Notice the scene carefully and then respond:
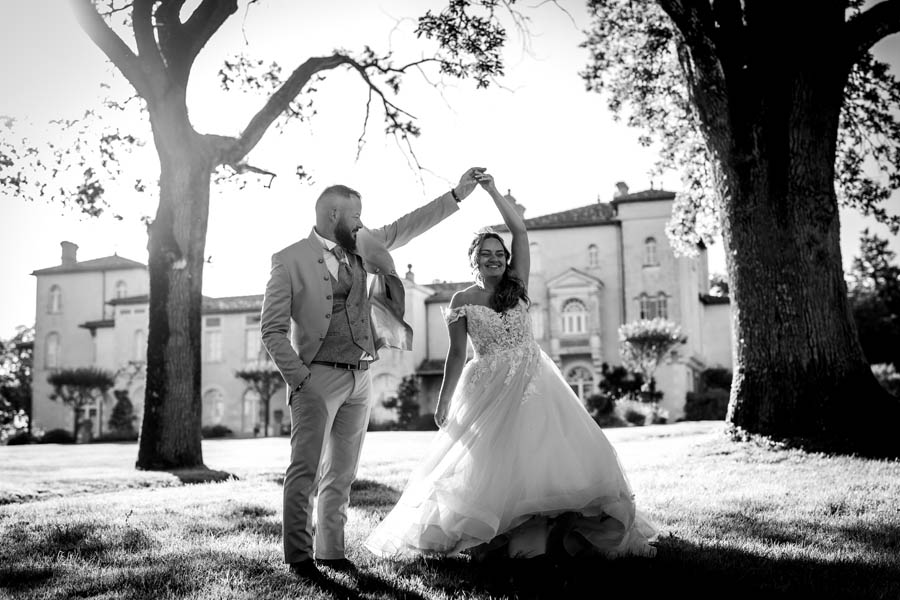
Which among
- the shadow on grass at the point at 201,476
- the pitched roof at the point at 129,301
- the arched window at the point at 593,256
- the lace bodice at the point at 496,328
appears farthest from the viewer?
the pitched roof at the point at 129,301

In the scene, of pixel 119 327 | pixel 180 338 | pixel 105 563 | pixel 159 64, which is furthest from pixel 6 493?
pixel 119 327

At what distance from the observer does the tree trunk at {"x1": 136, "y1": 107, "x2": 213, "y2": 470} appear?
13.3 meters

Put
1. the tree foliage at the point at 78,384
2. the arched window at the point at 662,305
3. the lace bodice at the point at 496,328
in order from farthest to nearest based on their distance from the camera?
1. the arched window at the point at 662,305
2. the tree foliage at the point at 78,384
3. the lace bodice at the point at 496,328

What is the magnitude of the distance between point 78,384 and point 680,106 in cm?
3568

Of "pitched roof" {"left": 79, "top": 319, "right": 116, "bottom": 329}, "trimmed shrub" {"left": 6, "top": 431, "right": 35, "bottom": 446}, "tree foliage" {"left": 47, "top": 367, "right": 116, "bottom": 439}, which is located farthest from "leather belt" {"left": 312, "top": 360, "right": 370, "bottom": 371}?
"pitched roof" {"left": 79, "top": 319, "right": 116, "bottom": 329}

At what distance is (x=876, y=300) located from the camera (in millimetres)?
53656

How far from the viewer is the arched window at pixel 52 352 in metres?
52.6

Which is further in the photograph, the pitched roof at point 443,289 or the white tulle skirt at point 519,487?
the pitched roof at point 443,289

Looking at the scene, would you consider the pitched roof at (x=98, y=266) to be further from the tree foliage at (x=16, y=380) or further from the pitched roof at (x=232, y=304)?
the tree foliage at (x=16, y=380)

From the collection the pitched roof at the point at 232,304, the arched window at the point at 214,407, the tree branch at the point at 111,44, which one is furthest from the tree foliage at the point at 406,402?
the tree branch at the point at 111,44

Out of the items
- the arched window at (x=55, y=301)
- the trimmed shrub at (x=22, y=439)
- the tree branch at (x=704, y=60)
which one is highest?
the arched window at (x=55, y=301)

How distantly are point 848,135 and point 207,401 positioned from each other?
1525 inches

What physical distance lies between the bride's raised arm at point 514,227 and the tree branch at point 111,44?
1044 centimetres

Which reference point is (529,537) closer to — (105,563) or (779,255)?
(105,563)
